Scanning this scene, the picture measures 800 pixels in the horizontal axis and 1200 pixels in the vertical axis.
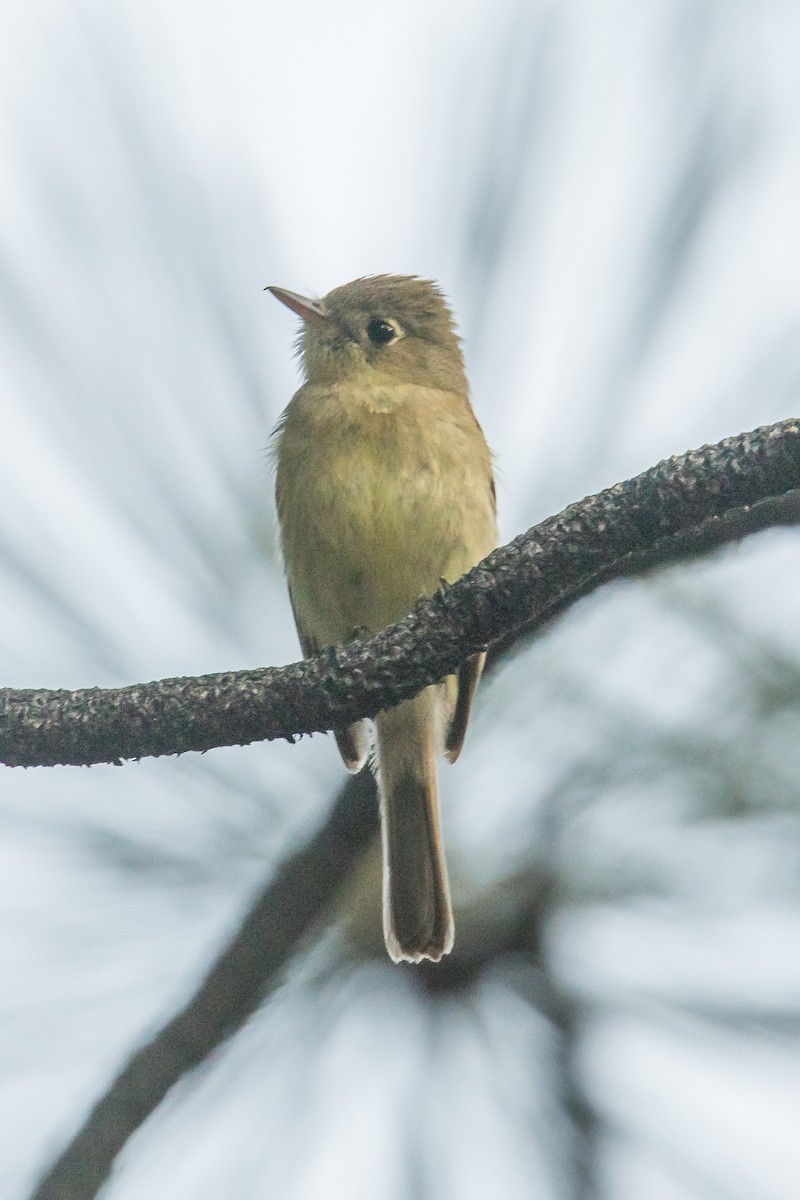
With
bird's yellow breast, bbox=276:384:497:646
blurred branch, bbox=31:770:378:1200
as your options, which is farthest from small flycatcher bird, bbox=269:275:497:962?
blurred branch, bbox=31:770:378:1200

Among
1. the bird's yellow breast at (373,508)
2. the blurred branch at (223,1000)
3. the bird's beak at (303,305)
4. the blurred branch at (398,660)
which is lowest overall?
the blurred branch at (223,1000)

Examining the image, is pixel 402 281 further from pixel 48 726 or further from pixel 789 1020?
pixel 789 1020

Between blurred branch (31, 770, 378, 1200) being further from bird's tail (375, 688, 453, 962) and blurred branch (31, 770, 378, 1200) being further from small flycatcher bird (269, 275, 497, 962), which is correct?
small flycatcher bird (269, 275, 497, 962)

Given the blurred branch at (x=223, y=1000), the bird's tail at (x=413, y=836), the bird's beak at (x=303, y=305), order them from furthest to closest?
the bird's beak at (x=303, y=305), the bird's tail at (x=413, y=836), the blurred branch at (x=223, y=1000)

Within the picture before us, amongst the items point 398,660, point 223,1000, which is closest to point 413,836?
point 398,660

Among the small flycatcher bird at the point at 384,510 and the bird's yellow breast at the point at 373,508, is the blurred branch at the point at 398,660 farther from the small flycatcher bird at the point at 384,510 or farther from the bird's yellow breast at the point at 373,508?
the bird's yellow breast at the point at 373,508

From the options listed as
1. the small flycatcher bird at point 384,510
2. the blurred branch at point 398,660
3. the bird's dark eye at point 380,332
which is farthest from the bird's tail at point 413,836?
the bird's dark eye at point 380,332

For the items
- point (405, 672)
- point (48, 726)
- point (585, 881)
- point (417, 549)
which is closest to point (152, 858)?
point (48, 726)
